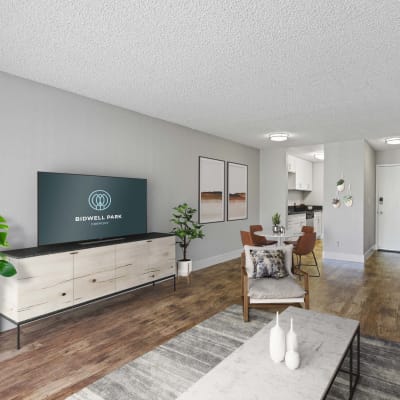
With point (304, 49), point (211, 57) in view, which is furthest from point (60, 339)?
point (304, 49)

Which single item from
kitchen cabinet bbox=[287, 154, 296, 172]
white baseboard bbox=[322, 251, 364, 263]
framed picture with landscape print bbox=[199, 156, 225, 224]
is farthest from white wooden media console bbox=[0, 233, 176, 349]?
kitchen cabinet bbox=[287, 154, 296, 172]

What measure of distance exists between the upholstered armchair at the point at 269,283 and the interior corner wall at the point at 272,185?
3753mm

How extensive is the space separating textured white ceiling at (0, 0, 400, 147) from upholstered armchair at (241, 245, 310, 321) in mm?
1966

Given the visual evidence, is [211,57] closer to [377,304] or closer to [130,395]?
[130,395]

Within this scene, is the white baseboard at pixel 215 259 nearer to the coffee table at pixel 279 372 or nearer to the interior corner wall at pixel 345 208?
the interior corner wall at pixel 345 208

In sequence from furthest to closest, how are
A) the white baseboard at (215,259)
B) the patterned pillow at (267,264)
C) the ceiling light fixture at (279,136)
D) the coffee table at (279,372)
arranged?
the ceiling light fixture at (279,136) < the white baseboard at (215,259) < the patterned pillow at (267,264) < the coffee table at (279,372)

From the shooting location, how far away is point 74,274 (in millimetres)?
3115

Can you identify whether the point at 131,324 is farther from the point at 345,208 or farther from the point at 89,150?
the point at 345,208

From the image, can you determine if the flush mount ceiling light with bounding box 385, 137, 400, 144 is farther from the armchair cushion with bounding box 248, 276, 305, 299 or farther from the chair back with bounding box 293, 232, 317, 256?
the armchair cushion with bounding box 248, 276, 305, 299

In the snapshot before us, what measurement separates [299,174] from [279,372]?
8036mm

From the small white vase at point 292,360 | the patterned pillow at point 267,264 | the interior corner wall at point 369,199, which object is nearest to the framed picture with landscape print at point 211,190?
the patterned pillow at point 267,264

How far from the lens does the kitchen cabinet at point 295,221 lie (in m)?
7.87

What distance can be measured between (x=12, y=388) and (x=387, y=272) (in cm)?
591

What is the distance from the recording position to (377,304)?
3.83 metres
